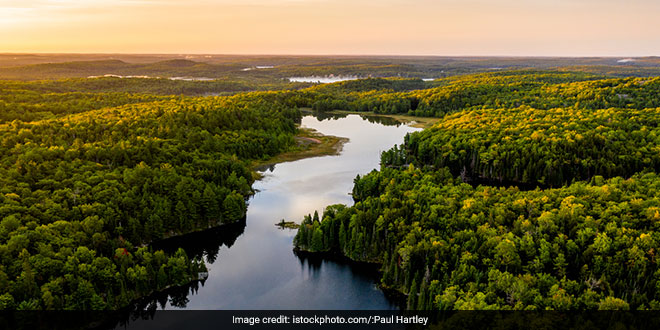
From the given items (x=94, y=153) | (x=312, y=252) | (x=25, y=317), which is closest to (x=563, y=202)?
(x=312, y=252)

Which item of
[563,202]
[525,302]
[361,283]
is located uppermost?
[563,202]

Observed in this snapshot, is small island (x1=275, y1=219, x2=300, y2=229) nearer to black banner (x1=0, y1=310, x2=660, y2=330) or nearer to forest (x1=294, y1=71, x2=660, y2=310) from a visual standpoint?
forest (x1=294, y1=71, x2=660, y2=310)

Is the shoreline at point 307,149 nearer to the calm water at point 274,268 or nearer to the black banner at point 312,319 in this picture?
the calm water at point 274,268

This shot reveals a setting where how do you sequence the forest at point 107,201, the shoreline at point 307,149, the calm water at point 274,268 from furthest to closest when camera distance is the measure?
the shoreline at point 307,149 → the calm water at point 274,268 → the forest at point 107,201

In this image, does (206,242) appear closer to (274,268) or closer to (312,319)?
(274,268)

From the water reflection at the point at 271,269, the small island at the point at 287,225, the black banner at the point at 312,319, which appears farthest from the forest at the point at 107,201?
the small island at the point at 287,225

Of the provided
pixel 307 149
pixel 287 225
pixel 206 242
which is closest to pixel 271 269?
pixel 287 225

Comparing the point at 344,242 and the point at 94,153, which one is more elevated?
the point at 94,153

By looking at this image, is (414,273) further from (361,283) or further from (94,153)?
(94,153)

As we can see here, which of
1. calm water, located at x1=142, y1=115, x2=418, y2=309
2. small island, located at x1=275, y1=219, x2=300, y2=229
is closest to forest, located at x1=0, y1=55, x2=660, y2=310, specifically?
calm water, located at x1=142, y1=115, x2=418, y2=309
